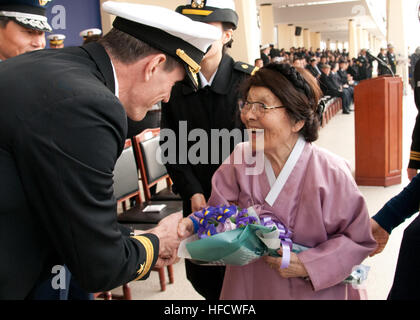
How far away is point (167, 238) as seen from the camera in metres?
1.48

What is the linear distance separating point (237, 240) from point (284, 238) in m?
0.24

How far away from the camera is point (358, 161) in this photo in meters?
5.53

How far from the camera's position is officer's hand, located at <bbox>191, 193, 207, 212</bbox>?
6.56 feet

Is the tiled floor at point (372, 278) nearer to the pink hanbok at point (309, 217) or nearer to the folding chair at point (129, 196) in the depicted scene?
the folding chair at point (129, 196)

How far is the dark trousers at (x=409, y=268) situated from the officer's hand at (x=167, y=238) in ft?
2.41

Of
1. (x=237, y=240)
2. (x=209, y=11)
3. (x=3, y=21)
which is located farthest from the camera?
(x=3, y=21)

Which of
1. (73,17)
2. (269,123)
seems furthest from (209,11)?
(73,17)

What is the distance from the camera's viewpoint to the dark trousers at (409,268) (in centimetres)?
119

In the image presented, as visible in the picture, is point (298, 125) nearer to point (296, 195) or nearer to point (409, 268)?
point (296, 195)

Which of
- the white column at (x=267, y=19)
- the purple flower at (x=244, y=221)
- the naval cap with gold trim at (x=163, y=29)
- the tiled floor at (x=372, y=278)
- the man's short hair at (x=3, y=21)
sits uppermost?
the white column at (x=267, y=19)

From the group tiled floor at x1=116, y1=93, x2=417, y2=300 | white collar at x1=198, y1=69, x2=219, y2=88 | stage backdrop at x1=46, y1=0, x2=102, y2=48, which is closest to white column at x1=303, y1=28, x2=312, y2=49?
stage backdrop at x1=46, y1=0, x2=102, y2=48

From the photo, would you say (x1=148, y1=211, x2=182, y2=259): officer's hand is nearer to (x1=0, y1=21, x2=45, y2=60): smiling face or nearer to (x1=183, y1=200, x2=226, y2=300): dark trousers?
(x1=183, y1=200, x2=226, y2=300): dark trousers

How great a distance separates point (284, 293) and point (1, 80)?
1.17 meters

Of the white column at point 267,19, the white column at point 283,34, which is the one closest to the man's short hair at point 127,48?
the white column at point 267,19
